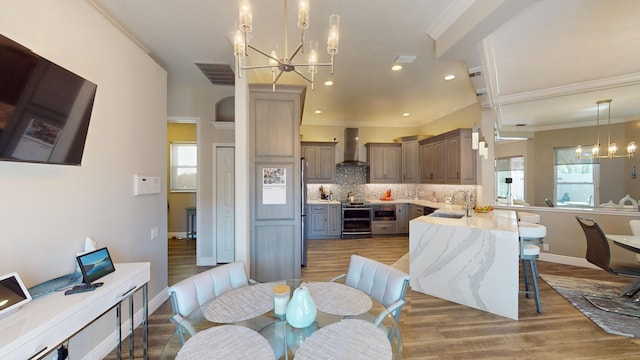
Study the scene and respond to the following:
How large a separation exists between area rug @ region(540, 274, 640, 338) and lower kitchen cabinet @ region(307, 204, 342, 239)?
3.87 metres

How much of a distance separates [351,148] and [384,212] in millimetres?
1898

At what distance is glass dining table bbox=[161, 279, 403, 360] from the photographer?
1.17 m

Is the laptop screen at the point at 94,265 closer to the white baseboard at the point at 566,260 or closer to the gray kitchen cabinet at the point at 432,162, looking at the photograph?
the gray kitchen cabinet at the point at 432,162

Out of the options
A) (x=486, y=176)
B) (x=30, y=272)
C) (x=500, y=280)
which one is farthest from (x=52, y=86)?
(x=486, y=176)

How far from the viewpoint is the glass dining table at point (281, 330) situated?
117cm

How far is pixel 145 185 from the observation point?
8.94 ft

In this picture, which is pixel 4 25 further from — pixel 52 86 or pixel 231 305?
pixel 231 305

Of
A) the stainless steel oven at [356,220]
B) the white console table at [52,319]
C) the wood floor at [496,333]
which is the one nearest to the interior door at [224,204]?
the wood floor at [496,333]

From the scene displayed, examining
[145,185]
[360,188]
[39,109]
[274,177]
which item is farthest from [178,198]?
[39,109]

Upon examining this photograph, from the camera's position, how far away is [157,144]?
2.98m

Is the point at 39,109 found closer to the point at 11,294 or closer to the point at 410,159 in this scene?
the point at 11,294

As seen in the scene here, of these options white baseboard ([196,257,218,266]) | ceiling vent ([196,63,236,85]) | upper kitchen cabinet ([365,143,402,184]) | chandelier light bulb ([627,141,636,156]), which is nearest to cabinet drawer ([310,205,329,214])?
upper kitchen cabinet ([365,143,402,184])

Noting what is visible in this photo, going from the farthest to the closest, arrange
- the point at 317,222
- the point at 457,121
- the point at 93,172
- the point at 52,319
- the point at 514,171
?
the point at 514,171
the point at 317,222
the point at 457,121
the point at 93,172
the point at 52,319

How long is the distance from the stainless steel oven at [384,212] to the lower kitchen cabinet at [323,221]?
38.4 inches
